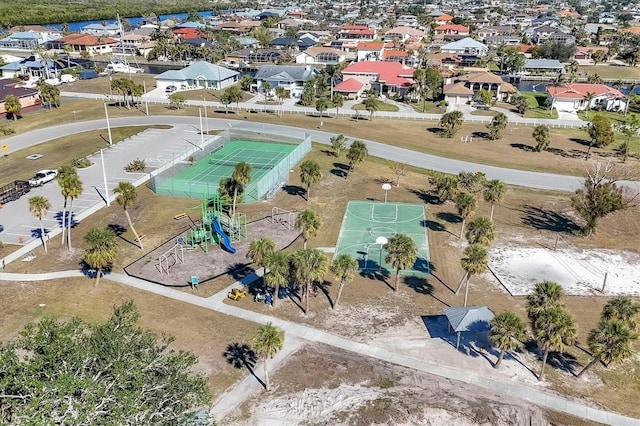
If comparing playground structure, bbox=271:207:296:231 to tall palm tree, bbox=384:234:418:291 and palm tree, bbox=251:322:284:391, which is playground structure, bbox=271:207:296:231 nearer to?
tall palm tree, bbox=384:234:418:291

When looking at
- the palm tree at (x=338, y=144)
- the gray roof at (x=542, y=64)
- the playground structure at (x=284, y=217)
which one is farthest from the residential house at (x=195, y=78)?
the gray roof at (x=542, y=64)

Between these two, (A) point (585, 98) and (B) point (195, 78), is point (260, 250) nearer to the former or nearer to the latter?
(B) point (195, 78)

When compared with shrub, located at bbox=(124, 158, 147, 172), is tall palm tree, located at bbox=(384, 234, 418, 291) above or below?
above

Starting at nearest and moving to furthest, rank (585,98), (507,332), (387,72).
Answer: (507,332) < (585,98) < (387,72)

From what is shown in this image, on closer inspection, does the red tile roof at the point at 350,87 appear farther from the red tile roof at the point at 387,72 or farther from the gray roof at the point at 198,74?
the gray roof at the point at 198,74

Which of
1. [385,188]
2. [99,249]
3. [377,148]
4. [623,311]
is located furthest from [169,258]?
[377,148]

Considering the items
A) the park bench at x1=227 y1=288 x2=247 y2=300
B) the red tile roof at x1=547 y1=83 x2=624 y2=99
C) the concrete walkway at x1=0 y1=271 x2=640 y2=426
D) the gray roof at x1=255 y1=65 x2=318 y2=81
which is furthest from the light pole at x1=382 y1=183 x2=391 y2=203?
the red tile roof at x1=547 y1=83 x2=624 y2=99
